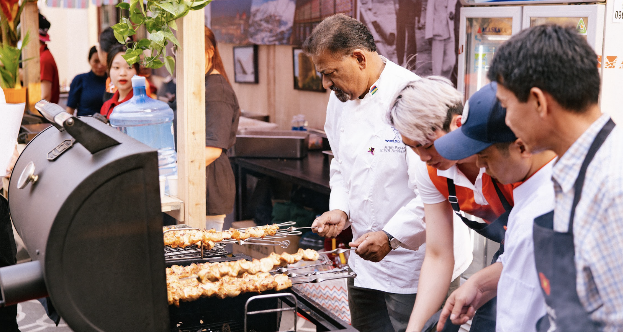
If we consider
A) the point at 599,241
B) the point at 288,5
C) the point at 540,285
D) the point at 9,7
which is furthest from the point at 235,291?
the point at 9,7

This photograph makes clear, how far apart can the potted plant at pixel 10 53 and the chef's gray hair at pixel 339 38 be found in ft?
12.1

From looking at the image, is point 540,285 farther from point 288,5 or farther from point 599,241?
point 288,5

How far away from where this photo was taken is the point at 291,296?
5.99 feet

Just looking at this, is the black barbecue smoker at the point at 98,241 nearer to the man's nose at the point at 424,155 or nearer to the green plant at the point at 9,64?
the man's nose at the point at 424,155

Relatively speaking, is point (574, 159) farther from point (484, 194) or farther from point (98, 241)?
point (98, 241)

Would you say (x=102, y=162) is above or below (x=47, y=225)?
above

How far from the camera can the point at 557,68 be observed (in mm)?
1131

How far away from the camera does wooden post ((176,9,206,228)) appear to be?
2.63 metres

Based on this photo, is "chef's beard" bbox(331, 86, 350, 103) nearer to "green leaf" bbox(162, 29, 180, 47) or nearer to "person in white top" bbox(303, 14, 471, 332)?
"person in white top" bbox(303, 14, 471, 332)

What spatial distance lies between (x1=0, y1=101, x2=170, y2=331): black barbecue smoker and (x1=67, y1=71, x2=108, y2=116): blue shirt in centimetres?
467

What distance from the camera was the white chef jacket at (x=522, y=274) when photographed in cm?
139

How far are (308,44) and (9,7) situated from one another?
461 centimetres

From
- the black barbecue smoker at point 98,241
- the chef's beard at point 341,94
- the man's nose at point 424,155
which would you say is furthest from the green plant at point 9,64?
the man's nose at point 424,155

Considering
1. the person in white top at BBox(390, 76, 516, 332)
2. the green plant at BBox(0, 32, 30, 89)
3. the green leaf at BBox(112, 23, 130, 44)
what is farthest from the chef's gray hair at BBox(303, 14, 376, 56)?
the green plant at BBox(0, 32, 30, 89)
